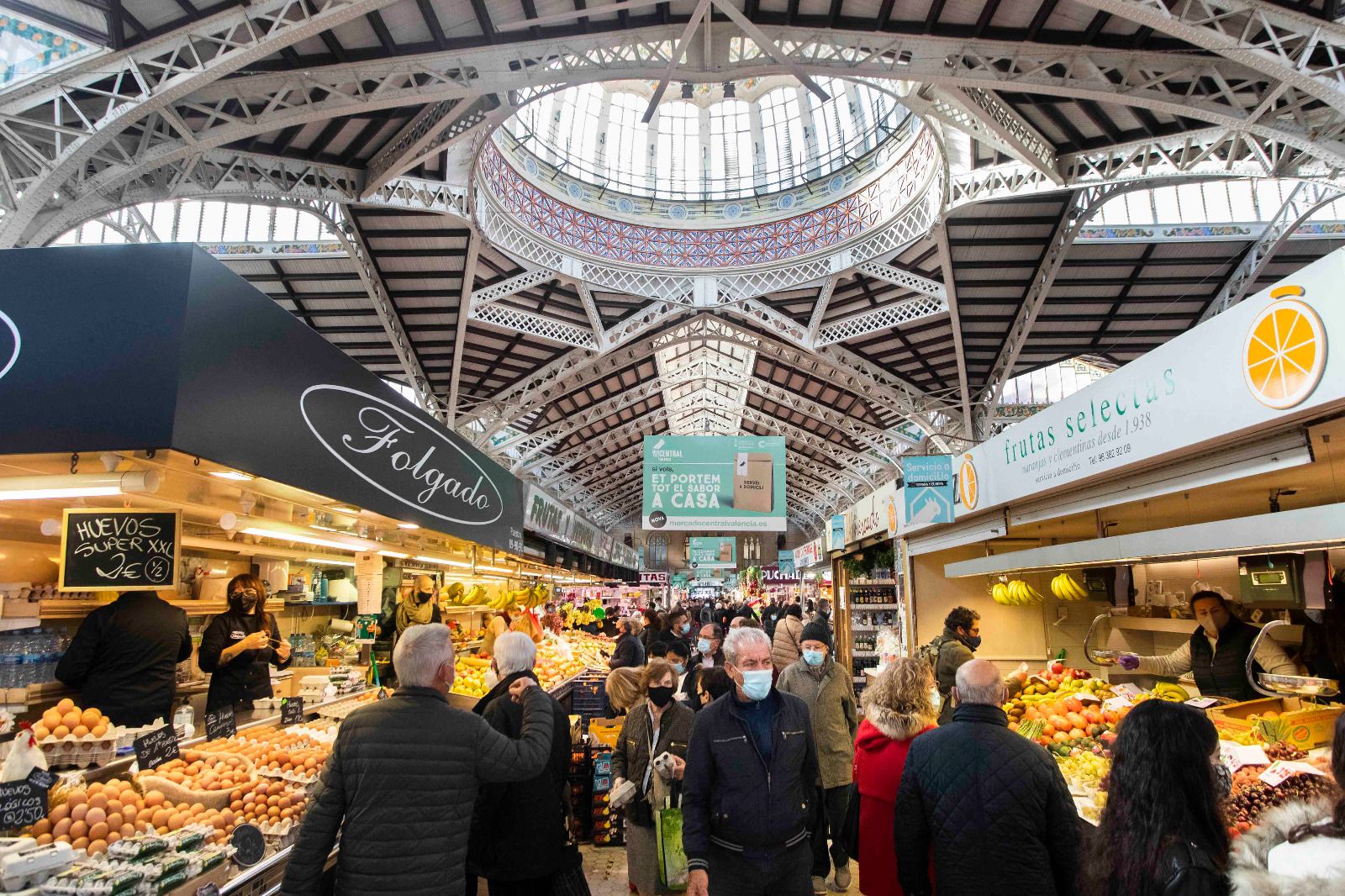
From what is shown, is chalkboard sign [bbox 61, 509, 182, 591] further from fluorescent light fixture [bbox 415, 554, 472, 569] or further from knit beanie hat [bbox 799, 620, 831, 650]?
fluorescent light fixture [bbox 415, 554, 472, 569]

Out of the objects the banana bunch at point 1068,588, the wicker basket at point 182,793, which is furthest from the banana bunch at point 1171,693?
the wicker basket at point 182,793

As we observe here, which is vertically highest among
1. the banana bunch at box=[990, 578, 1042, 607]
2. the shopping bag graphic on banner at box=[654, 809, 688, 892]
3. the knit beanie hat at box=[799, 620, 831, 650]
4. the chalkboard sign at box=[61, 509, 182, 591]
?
the chalkboard sign at box=[61, 509, 182, 591]

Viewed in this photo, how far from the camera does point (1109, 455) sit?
471 centimetres

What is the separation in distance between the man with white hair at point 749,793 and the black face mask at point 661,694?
1.39 meters

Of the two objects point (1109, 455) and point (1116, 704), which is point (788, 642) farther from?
point (1109, 455)

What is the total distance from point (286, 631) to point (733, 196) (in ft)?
44.9

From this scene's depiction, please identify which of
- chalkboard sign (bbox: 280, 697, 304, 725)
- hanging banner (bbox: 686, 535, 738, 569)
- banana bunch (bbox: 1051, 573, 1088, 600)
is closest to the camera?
chalkboard sign (bbox: 280, 697, 304, 725)

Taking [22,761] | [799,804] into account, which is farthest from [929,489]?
[22,761]

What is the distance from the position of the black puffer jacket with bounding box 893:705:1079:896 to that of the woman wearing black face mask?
5.69 feet

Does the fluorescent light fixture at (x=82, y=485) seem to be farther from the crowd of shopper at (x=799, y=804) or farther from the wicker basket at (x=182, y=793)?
the crowd of shopper at (x=799, y=804)

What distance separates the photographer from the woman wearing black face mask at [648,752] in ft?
14.5

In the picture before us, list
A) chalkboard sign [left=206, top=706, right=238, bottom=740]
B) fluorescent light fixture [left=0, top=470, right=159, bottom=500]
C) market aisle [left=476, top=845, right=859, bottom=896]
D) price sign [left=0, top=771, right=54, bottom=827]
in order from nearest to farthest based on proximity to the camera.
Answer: price sign [left=0, top=771, right=54, bottom=827] < fluorescent light fixture [left=0, top=470, right=159, bottom=500] < chalkboard sign [left=206, top=706, right=238, bottom=740] < market aisle [left=476, top=845, right=859, bottom=896]

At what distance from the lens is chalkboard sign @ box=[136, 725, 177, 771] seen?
320cm

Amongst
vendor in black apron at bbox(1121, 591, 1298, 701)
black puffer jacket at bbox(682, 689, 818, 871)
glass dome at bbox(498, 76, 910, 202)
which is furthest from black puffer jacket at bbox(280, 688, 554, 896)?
glass dome at bbox(498, 76, 910, 202)
